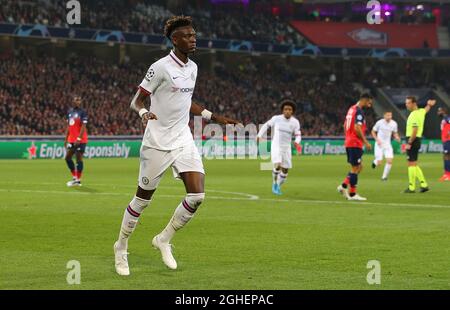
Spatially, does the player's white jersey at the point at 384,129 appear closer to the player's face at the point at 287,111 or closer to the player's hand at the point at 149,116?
the player's face at the point at 287,111

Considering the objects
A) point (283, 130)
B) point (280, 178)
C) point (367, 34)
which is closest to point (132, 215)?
point (280, 178)

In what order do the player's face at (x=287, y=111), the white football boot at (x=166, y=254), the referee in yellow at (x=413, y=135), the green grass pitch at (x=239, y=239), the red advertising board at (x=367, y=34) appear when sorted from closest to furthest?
1. the green grass pitch at (x=239, y=239)
2. the white football boot at (x=166, y=254)
3. the referee in yellow at (x=413, y=135)
4. the player's face at (x=287, y=111)
5. the red advertising board at (x=367, y=34)

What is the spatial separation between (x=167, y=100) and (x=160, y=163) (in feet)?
2.21

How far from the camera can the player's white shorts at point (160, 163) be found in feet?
33.5

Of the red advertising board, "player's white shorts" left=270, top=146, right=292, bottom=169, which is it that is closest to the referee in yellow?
"player's white shorts" left=270, top=146, right=292, bottom=169

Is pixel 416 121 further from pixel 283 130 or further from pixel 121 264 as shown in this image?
pixel 121 264

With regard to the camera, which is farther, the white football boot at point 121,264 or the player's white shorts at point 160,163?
the player's white shorts at point 160,163

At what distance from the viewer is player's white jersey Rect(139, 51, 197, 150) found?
1017 centimetres

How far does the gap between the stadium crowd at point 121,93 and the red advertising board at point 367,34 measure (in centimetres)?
325

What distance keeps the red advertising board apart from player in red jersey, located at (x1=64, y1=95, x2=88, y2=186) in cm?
5439

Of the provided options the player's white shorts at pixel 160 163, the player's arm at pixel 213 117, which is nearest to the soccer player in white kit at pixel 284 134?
the player's arm at pixel 213 117

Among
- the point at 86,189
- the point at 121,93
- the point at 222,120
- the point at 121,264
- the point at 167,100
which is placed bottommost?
the point at 86,189

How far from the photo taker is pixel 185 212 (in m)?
10.4
